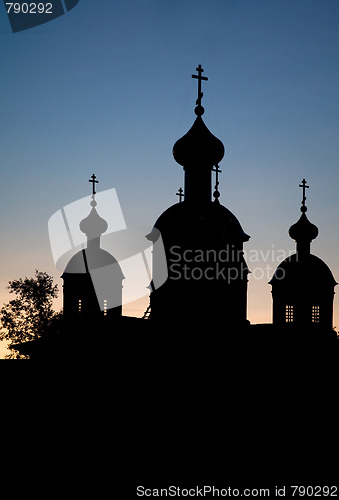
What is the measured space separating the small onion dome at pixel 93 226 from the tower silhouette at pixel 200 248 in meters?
5.84

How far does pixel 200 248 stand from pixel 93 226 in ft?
26.0

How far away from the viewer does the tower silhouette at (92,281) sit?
24938 mm

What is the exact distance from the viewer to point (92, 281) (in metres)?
25.1

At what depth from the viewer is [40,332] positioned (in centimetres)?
3772

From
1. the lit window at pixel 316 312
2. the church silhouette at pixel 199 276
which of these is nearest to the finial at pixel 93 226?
the church silhouette at pixel 199 276

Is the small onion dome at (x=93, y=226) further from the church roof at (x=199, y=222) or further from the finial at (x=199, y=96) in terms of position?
the finial at (x=199, y=96)

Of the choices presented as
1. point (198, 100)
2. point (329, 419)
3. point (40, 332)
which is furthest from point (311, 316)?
point (40, 332)

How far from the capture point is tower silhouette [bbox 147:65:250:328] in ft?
62.8

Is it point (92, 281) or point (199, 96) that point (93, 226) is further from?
point (199, 96)

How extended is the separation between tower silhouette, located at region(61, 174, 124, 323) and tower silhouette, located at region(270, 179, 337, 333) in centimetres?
740

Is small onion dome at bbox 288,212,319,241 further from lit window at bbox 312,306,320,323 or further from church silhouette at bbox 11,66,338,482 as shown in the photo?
lit window at bbox 312,306,320,323

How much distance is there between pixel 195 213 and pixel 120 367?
5.92m

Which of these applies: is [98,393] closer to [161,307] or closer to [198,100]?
[161,307]

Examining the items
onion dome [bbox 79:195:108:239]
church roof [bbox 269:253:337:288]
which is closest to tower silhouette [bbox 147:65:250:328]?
church roof [bbox 269:253:337:288]
